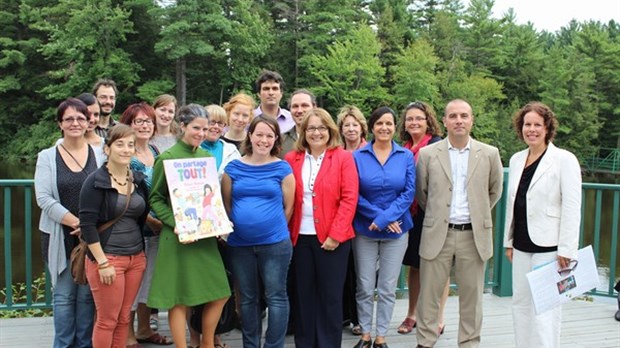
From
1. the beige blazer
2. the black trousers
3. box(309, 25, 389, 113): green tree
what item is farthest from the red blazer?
box(309, 25, 389, 113): green tree

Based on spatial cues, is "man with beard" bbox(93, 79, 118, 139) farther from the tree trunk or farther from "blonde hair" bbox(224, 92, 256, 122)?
the tree trunk

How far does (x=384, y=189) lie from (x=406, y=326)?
1.32 m

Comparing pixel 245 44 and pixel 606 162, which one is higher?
pixel 245 44

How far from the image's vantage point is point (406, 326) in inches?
172

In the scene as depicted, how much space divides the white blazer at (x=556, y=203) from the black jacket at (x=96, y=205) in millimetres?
2553

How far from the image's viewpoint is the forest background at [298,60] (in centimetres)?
2883

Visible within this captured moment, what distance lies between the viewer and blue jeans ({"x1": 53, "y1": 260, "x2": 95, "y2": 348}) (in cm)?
340

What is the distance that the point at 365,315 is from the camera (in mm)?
3836

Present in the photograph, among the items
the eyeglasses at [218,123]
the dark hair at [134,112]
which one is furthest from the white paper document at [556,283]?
the dark hair at [134,112]

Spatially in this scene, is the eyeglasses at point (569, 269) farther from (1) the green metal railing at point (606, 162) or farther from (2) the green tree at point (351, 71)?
(1) the green metal railing at point (606, 162)

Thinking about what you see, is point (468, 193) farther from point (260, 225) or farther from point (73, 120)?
point (73, 120)

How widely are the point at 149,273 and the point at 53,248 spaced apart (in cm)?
64

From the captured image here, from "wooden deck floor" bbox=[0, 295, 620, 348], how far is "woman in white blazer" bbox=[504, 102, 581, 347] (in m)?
0.71

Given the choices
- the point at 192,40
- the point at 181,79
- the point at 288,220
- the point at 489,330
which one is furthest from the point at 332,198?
the point at 181,79
